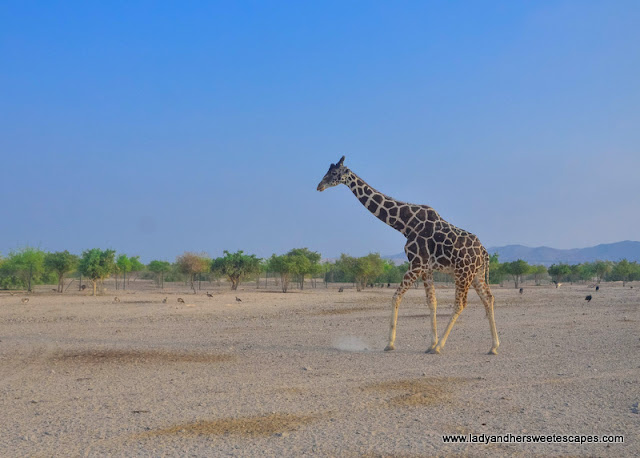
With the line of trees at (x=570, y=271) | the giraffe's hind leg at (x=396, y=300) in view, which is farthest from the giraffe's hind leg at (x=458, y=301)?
the line of trees at (x=570, y=271)

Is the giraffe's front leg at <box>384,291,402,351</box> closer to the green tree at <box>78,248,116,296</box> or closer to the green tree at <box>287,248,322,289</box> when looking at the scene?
the green tree at <box>78,248,116,296</box>

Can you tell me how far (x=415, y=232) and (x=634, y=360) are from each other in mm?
5941

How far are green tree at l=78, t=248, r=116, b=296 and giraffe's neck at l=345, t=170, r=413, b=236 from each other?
41.1 metres

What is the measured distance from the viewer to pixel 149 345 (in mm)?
15859

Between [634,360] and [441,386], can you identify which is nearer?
[441,386]

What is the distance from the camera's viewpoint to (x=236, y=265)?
64.7 meters

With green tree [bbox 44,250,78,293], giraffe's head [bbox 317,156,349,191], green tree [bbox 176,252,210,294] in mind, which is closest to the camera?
giraffe's head [bbox 317,156,349,191]

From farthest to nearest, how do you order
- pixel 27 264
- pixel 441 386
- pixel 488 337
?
pixel 27 264 → pixel 488 337 → pixel 441 386

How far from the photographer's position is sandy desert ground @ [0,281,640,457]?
22.6 feet

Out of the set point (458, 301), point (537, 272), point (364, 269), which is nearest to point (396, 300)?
point (458, 301)

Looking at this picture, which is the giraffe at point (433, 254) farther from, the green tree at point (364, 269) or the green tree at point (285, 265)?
the green tree at point (364, 269)

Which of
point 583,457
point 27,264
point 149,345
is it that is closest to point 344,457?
point 583,457

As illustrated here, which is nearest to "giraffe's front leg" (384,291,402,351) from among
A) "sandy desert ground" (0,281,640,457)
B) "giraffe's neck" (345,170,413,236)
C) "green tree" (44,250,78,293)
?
"sandy desert ground" (0,281,640,457)

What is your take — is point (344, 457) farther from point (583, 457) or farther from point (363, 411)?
point (583, 457)
